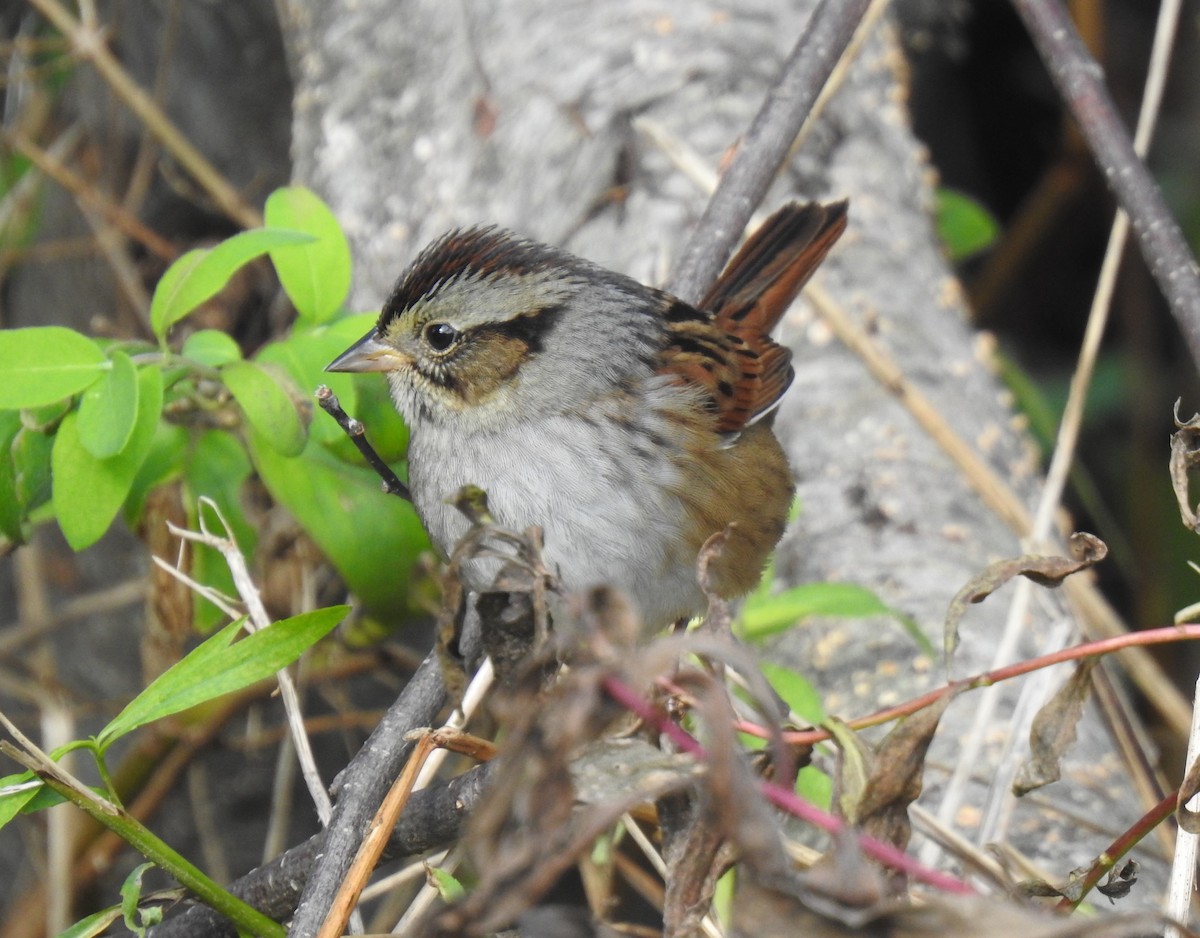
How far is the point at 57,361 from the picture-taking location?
5.16 feet

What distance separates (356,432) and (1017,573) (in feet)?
2.36

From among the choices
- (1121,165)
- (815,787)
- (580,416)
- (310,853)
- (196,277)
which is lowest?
(815,787)

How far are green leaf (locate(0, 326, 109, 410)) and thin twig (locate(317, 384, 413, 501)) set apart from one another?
0.91ft

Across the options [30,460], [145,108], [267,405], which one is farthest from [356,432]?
[145,108]

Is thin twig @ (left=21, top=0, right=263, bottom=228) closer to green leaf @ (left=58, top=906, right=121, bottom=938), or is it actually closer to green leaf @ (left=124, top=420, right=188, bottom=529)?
green leaf @ (left=124, top=420, right=188, bottom=529)

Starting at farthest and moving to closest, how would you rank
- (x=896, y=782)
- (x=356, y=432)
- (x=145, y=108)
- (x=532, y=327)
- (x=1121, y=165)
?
(x=145, y=108) → (x=532, y=327) → (x=1121, y=165) → (x=356, y=432) → (x=896, y=782)

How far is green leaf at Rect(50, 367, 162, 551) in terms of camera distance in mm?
1613

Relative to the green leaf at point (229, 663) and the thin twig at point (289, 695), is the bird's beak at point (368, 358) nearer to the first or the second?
the thin twig at point (289, 695)

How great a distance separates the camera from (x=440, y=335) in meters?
2.04

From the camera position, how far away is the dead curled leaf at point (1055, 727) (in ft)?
3.95

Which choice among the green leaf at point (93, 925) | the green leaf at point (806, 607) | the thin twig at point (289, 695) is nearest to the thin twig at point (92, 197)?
the thin twig at point (289, 695)

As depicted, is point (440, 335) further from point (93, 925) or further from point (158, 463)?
point (93, 925)

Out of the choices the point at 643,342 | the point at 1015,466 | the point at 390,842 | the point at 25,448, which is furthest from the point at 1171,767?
the point at 25,448

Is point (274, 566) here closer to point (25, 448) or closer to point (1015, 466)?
point (25, 448)
